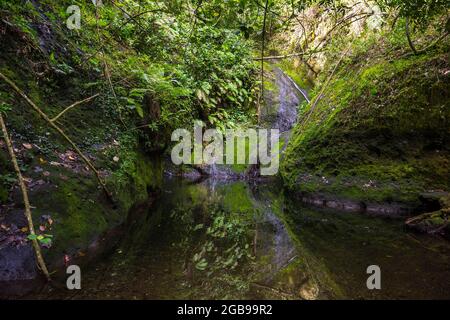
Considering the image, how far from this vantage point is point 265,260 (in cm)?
333

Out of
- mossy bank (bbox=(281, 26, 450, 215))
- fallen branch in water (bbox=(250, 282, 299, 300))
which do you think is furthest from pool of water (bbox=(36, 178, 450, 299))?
mossy bank (bbox=(281, 26, 450, 215))

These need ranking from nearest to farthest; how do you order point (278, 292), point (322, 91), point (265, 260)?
point (278, 292), point (265, 260), point (322, 91)

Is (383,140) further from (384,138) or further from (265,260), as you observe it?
(265,260)

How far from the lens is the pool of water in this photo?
2551mm

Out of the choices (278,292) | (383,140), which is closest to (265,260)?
(278,292)

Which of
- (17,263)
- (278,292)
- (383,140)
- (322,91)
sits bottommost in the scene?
(278,292)

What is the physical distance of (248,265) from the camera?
124 inches

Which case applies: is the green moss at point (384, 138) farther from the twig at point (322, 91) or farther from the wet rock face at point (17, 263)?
the wet rock face at point (17, 263)

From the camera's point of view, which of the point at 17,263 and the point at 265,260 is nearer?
the point at 17,263

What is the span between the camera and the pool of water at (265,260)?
2551 millimetres

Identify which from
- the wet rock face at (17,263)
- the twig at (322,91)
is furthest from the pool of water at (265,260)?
the twig at (322,91)
